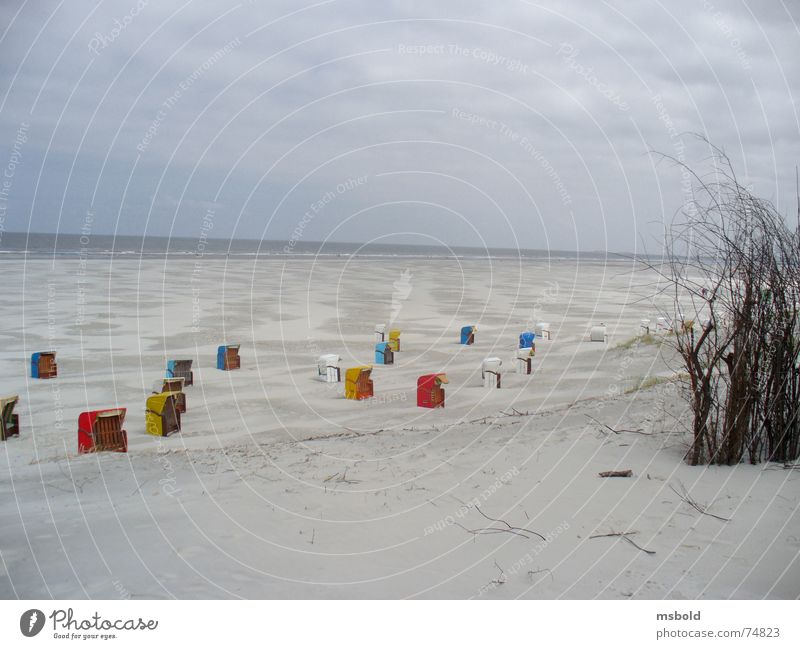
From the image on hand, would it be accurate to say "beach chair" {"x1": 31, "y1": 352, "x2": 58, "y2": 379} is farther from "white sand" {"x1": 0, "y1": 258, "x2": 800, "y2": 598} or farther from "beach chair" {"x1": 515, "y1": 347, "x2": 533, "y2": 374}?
"beach chair" {"x1": 515, "y1": 347, "x2": 533, "y2": 374}

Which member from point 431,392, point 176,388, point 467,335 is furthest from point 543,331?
point 176,388

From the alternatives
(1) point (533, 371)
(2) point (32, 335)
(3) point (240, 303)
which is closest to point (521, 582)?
(1) point (533, 371)

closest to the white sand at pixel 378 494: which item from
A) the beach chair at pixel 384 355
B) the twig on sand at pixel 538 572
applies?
the twig on sand at pixel 538 572

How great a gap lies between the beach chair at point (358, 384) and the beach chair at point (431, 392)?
1139mm

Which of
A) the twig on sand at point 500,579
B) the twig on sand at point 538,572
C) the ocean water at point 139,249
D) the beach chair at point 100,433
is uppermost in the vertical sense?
the ocean water at point 139,249

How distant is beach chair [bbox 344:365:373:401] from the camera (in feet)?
39.4

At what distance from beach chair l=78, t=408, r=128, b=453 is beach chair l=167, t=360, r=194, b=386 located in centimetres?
399

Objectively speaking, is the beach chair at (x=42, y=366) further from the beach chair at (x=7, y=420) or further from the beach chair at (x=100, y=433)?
the beach chair at (x=100, y=433)

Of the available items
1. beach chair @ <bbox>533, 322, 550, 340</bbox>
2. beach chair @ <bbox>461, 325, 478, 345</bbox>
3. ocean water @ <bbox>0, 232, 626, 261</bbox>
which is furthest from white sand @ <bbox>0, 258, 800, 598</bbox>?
ocean water @ <bbox>0, 232, 626, 261</bbox>

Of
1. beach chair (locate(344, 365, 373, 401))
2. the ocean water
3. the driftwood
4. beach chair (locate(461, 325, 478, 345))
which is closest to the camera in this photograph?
the driftwood

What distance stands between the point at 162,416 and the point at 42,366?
559 cm

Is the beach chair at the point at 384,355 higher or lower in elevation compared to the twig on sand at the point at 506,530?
higher

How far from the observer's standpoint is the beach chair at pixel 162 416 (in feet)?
31.3
